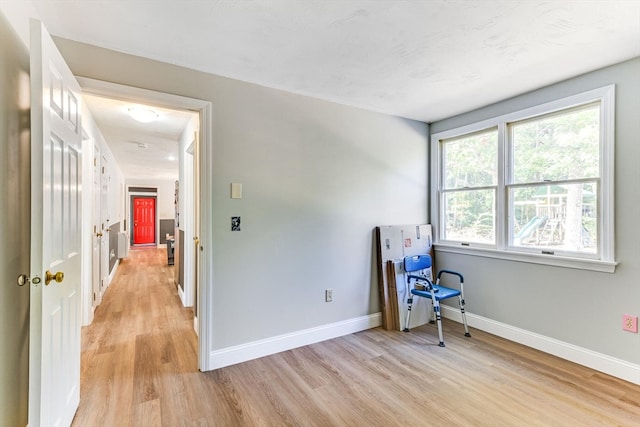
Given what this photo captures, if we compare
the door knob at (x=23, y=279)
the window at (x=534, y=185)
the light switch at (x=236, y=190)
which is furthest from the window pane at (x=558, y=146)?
the door knob at (x=23, y=279)

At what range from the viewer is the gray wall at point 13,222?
134 centimetres

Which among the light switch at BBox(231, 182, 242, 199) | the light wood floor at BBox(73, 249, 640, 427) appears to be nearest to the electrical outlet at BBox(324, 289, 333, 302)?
the light wood floor at BBox(73, 249, 640, 427)

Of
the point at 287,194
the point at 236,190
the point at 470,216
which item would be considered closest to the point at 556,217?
the point at 470,216

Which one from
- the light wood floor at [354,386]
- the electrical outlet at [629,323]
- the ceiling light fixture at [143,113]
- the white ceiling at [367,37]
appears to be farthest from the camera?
the ceiling light fixture at [143,113]

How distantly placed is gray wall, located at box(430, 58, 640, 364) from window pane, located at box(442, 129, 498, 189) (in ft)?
0.99

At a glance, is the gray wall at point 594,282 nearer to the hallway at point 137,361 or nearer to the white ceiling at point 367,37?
the white ceiling at point 367,37

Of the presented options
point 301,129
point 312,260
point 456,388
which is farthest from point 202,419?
point 301,129

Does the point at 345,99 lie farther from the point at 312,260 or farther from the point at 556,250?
the point at 556,250

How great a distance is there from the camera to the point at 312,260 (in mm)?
2926

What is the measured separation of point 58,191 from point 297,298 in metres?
1.95

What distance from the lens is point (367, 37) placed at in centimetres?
195

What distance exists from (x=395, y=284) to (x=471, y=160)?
165 cm

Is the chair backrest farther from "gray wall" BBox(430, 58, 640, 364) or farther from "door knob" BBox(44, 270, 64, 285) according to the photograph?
"door knob" BBox(44, 270, 64, 285)

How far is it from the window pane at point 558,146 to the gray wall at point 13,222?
373 centimetres
